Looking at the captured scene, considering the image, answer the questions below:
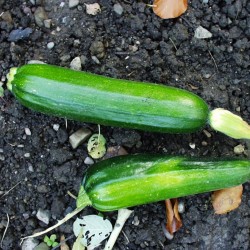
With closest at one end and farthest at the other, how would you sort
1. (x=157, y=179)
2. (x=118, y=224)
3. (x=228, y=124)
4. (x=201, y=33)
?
(x=157, y=179), (x=228, y=124), (x=118, y=224), (x=201, y=33)

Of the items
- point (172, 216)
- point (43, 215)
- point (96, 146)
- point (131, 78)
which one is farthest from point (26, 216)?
point (131, 78)

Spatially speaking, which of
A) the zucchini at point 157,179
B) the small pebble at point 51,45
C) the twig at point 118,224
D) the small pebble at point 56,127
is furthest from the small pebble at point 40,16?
the twig at point 118,224

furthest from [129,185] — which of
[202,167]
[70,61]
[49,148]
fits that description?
[70,61]

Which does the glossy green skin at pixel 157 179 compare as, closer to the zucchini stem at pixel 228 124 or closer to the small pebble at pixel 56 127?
the zucchini stem at pixel 228 124

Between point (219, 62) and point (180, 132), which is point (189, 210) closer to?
point (180, 132)

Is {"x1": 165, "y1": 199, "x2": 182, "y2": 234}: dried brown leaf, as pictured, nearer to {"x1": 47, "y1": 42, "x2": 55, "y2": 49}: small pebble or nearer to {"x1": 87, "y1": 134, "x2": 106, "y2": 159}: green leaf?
{"x1": 87, "y1": 134, "x2": 106, "y2": 159}: green leaf

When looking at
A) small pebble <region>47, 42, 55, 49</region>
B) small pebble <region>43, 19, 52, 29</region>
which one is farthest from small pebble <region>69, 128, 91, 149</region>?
small pebble <region>43, 19, 52, 29</region>

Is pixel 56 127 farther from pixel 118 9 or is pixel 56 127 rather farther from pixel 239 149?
pixel 239 149
